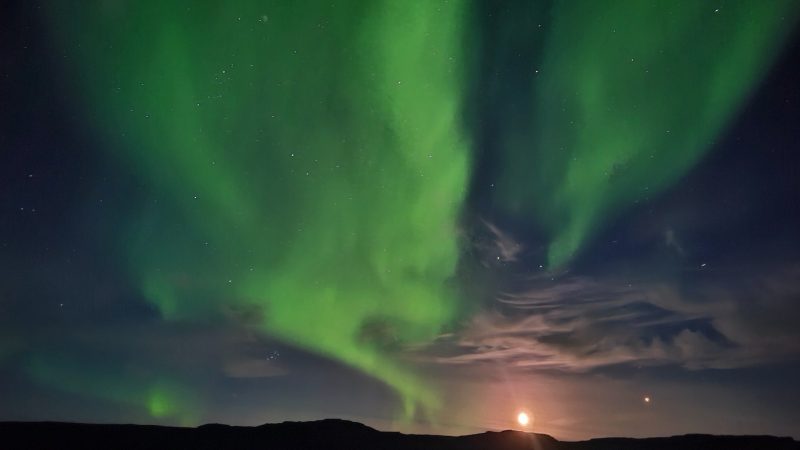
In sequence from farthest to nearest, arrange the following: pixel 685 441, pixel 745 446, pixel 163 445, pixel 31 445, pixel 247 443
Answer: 1. pixel 685 441
2. pixel 745 446
3. pixel 247 443
4. pixel 163 445
5. pixel 31 445

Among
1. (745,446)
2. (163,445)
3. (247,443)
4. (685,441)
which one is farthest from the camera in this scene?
(685,441)

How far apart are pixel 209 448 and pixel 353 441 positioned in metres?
13.1

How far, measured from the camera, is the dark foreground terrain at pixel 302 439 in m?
40.8

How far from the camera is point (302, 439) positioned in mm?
48688

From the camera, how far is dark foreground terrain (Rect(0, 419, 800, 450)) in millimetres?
40812

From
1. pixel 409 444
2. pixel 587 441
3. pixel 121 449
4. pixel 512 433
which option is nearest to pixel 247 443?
pixel 121 449

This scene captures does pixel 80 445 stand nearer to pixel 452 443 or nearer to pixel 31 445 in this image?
pixel 31 445

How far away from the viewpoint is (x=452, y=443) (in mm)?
50781

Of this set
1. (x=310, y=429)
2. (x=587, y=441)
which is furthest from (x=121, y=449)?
(x=587, y=441)

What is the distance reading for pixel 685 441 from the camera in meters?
53.4

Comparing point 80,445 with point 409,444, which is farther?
point 409,444

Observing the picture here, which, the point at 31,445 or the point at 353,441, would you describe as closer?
the point at 31,445

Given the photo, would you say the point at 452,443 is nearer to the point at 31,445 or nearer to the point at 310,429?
the point at 310,429

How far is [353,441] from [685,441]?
32036 mm
